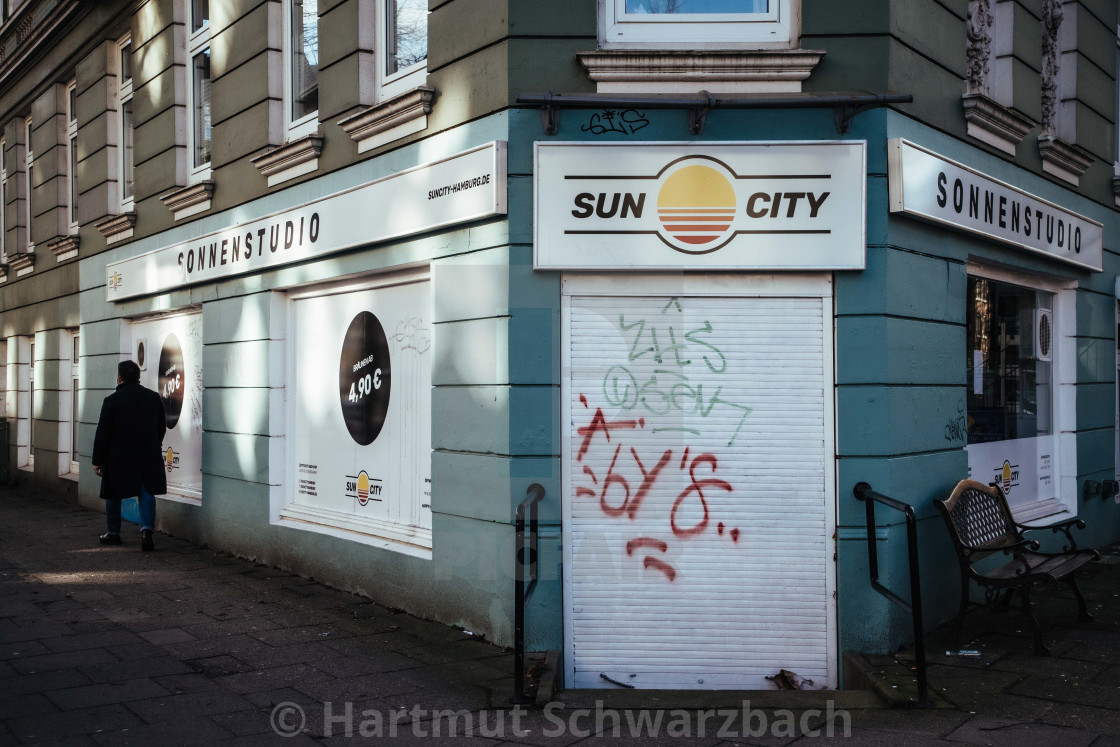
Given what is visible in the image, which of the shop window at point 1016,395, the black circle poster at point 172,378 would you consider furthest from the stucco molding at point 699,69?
the black circle poster at point 172,378

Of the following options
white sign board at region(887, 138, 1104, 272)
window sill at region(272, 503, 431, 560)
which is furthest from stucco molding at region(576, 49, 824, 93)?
window sill at region(272, 503, 431, 560)

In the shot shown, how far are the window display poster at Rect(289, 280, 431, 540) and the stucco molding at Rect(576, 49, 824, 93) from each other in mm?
2050

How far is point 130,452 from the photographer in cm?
905

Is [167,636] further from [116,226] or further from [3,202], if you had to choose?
[3,202]

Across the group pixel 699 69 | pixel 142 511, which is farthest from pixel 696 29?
pixel 142 511

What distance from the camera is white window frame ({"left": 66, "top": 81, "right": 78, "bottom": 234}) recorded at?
1299 cm

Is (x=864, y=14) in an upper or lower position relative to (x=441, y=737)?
upper

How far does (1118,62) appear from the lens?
9.52m

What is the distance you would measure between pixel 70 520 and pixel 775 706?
924 centimetres

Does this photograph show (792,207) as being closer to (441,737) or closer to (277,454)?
(441,737)

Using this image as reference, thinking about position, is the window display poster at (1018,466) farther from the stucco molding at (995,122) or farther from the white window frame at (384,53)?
the white window frame at (384,53)

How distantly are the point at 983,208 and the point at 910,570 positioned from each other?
3.00m

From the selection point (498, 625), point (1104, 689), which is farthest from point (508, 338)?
point (1104, 689)

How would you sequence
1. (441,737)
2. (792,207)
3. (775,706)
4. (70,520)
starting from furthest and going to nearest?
1. (70,520)
2. (792,207)
3. (775,706)
4. (441,737)
